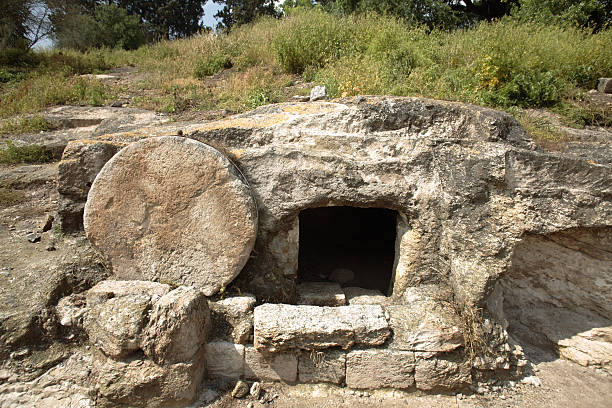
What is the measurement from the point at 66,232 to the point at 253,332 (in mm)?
1943

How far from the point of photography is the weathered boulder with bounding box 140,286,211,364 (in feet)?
7.52

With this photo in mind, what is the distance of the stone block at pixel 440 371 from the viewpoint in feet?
8.41

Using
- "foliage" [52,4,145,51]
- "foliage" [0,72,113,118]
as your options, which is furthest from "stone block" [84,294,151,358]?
"foliage" [52,4,145,51]

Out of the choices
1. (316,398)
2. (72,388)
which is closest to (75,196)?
(72,388)

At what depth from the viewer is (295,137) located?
2.94 metres

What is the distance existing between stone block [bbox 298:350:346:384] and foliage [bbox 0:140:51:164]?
483 cm

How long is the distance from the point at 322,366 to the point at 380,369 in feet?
1.35

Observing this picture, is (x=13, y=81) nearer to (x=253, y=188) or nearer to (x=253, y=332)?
(x=253, y=188)

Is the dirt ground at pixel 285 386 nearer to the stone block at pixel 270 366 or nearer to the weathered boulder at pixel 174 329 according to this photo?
the stone block at pixel 270 366

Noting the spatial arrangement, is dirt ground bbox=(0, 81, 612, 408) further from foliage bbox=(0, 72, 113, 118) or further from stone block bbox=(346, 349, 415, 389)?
foliage bbox=(0, 72, 113, 118)

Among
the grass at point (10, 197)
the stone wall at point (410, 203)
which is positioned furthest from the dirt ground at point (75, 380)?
the grass at point (10, 197)

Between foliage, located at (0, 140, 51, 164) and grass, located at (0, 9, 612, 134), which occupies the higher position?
grass, located at (0, 9, 612, 134)

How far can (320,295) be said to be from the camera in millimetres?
3139

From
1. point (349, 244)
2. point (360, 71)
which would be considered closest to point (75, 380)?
point (349, 244)
